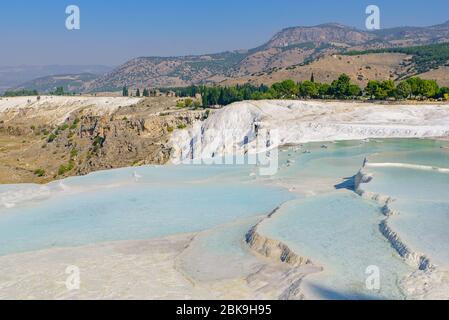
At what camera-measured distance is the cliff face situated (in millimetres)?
49981

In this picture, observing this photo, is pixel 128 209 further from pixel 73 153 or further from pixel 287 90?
pixel 287 90

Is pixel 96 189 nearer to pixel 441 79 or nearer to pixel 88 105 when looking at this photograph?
pixel 88 105

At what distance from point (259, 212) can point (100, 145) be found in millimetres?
38446

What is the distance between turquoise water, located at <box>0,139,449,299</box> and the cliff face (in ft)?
65.3

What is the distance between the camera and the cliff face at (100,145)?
49981mm

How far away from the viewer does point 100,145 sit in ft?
180

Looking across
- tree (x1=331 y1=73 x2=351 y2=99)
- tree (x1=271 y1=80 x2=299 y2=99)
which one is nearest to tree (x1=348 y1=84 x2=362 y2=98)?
tree (x1=331 y1=73 x2=351 y2=99)

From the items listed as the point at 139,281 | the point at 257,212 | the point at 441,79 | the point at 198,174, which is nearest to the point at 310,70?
the point at 441,79

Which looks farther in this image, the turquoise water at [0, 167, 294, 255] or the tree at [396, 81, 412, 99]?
the tree at [396, 81, 412, 99]

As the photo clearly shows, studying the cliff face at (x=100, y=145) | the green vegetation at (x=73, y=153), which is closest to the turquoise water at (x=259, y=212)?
the cliff face at (x=100, y=145)

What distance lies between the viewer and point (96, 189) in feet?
82.2

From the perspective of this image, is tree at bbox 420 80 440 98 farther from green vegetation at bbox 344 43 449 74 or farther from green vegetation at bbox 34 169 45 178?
green vegetation at bbox 344 43 449 74

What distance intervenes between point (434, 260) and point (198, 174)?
17566 millimetres

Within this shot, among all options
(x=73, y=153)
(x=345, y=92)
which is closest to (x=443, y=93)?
(x=345, y=92)
